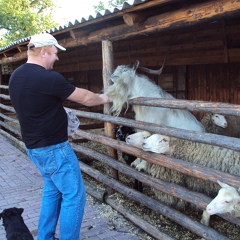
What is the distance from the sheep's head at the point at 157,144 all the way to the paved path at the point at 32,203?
3.75 ft

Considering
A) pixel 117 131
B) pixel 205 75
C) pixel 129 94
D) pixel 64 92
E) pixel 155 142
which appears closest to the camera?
pixel 64 92

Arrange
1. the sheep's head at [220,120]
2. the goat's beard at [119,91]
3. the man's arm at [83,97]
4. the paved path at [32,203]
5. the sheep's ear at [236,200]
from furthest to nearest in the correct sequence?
the sheep's head at [220,120] → the goat's beard at [119,91] → the paved path at [32,203] → the man's arm at [83,97] → the sheep's ear at [236,200]

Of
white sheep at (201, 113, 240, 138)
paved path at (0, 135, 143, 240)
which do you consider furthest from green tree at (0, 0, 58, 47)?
white sheep at (201, 113, 240, 138)

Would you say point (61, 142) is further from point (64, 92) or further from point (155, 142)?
point (155, 142)

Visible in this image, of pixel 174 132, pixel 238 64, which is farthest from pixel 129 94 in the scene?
pixel 238 64

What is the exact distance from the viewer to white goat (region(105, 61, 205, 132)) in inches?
173

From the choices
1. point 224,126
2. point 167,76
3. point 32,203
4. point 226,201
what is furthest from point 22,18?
point 226,201

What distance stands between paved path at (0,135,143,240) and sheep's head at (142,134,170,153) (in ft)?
3.75

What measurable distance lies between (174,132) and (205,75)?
4.44 m

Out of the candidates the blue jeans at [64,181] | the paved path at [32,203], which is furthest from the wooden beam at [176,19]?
the paved path at [32,203]

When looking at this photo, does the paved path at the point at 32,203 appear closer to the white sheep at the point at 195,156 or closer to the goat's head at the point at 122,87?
the white sheep at the point at 195,156

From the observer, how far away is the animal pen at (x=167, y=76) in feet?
10.8

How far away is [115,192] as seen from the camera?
17.0 feet

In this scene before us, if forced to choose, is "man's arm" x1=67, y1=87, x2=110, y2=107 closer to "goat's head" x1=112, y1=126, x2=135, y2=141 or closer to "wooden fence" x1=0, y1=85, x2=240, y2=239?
"wooden fence" x1=0, y1=85, x2=240, y2=239
